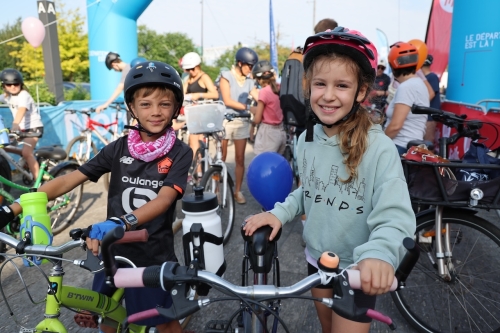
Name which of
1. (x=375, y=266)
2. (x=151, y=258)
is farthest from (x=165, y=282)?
(x=151, y=258)

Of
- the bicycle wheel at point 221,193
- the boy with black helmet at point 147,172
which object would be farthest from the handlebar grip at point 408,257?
the bicycle wheel at point 221,193

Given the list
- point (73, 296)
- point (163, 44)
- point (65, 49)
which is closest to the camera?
point (73, 296)

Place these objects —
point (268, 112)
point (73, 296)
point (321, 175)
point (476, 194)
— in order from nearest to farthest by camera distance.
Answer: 1. point (321, 175)
2. point (73, 296)
3. point (476, 194)
4. point (268, 112)

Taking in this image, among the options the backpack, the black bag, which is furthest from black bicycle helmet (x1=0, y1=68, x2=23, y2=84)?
the black bag

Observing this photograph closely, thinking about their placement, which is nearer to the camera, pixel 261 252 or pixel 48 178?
pixel 261 252

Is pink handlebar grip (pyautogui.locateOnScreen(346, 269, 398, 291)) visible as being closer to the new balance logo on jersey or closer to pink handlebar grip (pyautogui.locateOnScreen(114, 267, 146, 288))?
pink handlebar grip (pyautogui.locateOnScreen(114, 267, 146, 288))

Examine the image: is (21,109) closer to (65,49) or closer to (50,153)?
(50,153)

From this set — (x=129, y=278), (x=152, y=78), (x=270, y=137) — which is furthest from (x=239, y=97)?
(x=129, y=278)

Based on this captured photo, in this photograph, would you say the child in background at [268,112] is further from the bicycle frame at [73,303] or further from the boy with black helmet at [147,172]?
A: the bicycle frame at [73,303]

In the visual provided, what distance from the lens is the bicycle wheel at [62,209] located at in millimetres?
4750

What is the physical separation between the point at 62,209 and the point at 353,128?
4655mm

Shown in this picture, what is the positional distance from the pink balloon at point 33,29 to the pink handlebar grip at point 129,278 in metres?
10.7

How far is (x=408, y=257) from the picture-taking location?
3.51ft

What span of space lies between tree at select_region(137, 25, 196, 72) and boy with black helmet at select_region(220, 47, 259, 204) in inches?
1398
